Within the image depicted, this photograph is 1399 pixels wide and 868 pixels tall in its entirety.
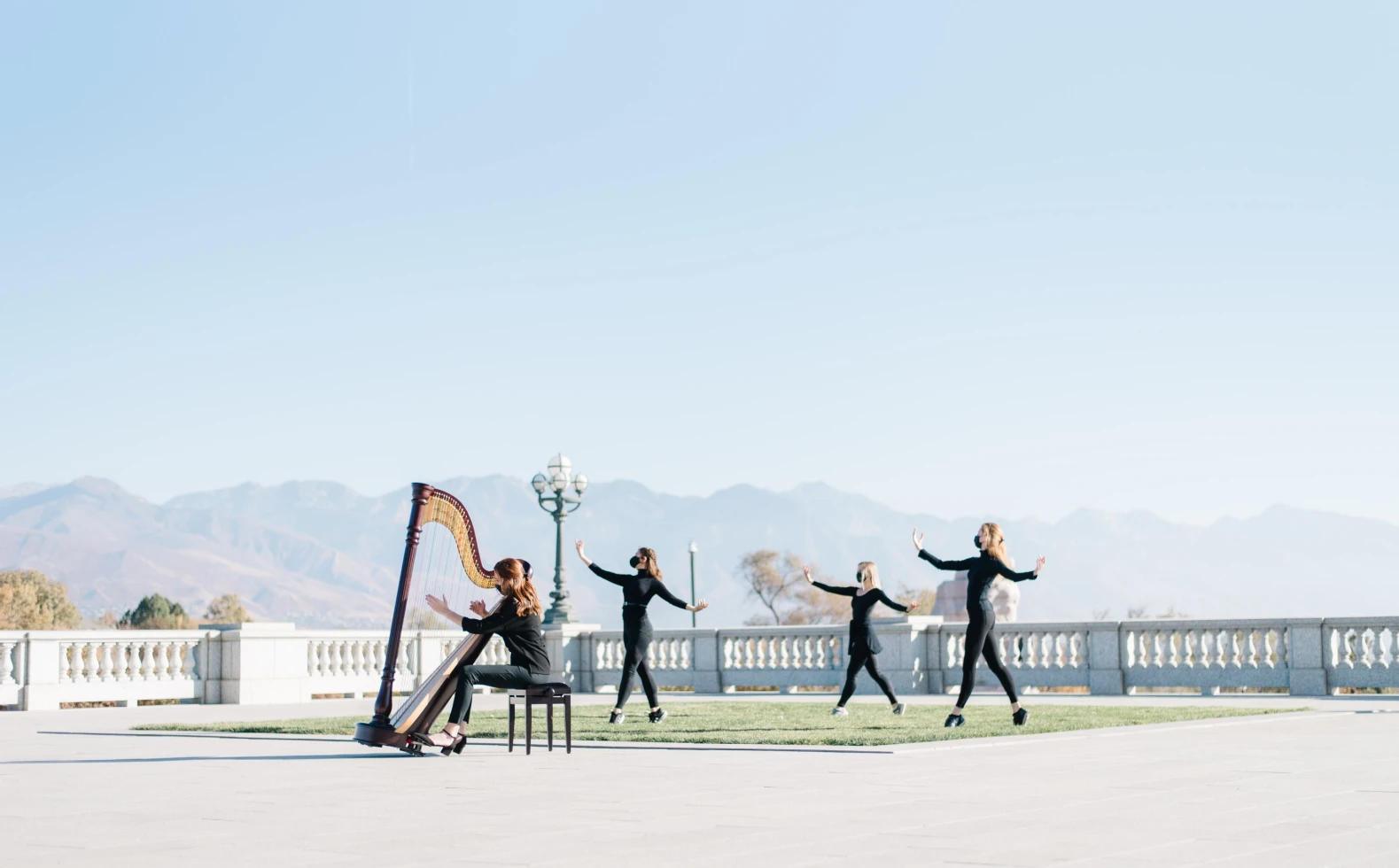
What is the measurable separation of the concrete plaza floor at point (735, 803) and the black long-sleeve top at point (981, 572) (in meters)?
1.53

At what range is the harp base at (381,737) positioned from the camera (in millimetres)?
14594

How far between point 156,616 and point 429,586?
57775mm

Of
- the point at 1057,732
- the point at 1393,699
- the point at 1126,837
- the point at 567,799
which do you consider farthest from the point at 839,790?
the point at 1393,699

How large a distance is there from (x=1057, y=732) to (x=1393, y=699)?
9.41 meters

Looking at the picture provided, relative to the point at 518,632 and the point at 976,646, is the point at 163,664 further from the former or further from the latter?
the point at 976,646

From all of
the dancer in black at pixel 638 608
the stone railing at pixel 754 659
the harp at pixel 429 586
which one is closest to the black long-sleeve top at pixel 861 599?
the dancer in black at pixel 638 608

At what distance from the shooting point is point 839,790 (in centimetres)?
1120

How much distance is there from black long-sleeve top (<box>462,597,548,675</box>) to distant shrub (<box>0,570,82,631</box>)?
4431 centimetres

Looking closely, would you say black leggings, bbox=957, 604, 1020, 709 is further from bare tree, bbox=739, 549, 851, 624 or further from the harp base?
bare tree, bbox=739, 549, 851, 624

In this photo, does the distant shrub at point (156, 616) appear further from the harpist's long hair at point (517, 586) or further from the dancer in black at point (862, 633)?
the harpist's long hair at point (517, 586)

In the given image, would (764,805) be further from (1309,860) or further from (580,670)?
(580,670)

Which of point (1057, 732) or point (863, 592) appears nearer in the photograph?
point (1057, 732)

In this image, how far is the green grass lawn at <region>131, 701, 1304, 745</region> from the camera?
16.2 m

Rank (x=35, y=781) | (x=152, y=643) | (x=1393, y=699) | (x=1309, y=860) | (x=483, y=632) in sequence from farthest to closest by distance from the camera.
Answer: (x=152, y=643) < (x=1393, y=699) < (x=483, y=632) < (x=35, y=781) < (x=1309, y=860)
